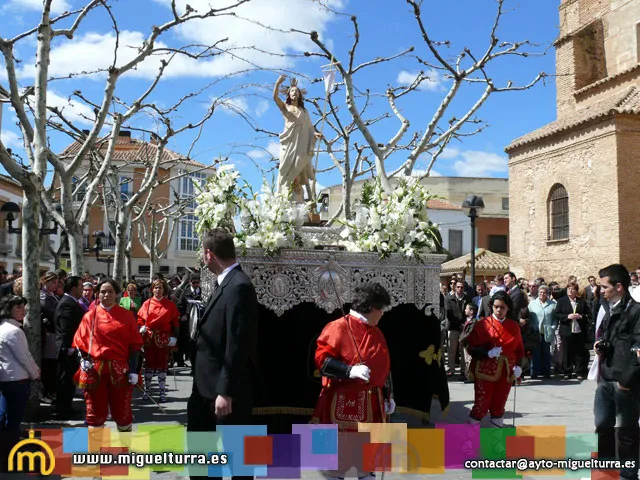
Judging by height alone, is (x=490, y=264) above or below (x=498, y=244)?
below

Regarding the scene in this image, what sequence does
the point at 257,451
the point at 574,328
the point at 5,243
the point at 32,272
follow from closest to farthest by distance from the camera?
the point at 257,451 → the point at 32,272 → the point at 574,328 → the point at 5,243

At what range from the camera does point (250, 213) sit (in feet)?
22.7

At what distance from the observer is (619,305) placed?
549 centimetres

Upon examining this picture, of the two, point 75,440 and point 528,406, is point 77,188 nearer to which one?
point 75,440

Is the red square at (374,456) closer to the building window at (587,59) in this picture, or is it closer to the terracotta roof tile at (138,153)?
the terracotta roof tile at (138,153)

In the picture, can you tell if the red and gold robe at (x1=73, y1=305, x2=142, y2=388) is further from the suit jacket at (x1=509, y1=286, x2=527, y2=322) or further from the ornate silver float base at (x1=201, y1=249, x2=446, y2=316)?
the suit jacket at (x1=509, y1=286, x2=527, y2=322)

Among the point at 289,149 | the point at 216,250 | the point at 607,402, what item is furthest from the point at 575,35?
the point at 216,250

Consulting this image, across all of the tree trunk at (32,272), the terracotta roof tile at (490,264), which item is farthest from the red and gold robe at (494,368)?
the terracotta roof tile at (490,264)

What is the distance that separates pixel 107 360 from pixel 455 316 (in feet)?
26.9

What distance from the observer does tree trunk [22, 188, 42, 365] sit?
8867mm

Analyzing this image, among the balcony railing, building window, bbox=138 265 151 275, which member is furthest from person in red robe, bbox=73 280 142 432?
building window, bbox=138 265 151 275

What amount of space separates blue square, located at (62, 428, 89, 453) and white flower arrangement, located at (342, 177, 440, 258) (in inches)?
135

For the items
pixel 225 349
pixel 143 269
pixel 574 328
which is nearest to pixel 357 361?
pixel 225 349

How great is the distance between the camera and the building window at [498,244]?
50125 millimetres
